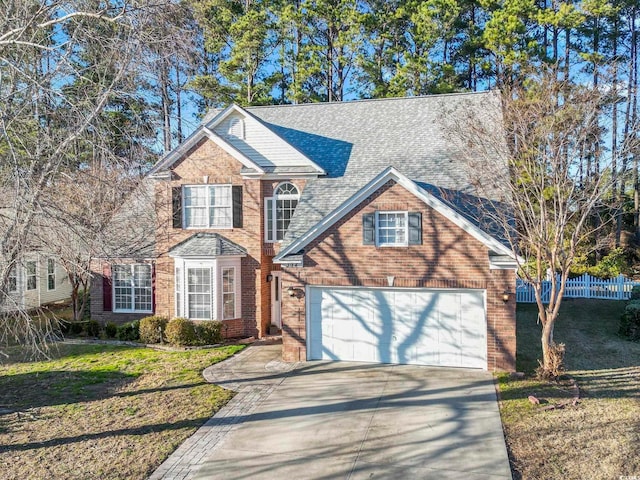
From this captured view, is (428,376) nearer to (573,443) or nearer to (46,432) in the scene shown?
(573,443)

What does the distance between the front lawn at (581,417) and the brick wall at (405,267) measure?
1523 mm

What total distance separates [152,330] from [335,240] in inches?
294

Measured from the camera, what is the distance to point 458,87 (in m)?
30.9

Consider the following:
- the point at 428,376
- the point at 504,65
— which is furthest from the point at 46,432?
the point at 504,65

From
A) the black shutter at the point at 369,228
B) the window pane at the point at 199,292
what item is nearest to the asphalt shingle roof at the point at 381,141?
the black shutter at the point at 369,228

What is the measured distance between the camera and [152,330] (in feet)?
52.3

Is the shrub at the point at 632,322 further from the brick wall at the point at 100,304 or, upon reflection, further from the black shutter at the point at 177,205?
the brick wall at the point at 100,304

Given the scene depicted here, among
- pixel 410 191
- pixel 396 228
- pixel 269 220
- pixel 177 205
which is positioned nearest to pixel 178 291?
pixel 177 205

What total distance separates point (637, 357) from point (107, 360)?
1561 cm

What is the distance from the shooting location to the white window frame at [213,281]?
16.2 meters

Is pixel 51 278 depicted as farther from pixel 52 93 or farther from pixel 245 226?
pixel 52 93

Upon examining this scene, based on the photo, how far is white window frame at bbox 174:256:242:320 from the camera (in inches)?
636

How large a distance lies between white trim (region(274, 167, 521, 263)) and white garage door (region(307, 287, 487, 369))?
1361mm

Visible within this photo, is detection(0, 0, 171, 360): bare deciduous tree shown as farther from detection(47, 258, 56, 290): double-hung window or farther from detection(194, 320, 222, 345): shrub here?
detection(47, 258, 56, 290): double-hung window
